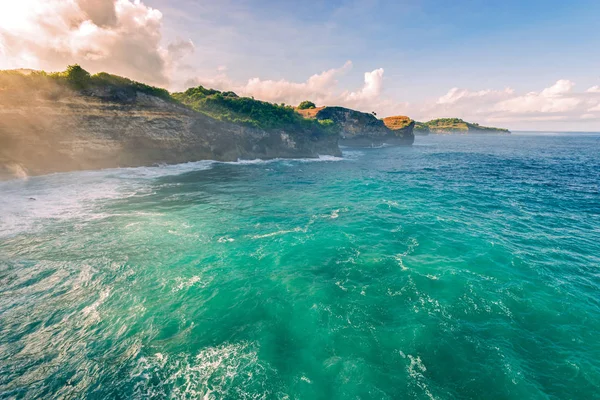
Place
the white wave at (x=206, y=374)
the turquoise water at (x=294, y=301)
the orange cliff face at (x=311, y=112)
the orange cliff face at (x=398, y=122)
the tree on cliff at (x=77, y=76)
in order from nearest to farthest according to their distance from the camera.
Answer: the white wave at (x=206, y=374) → the turquoise water at (x=294, y=301) → the tree on cliff at (x=77, y=76) → the orange cliff face at (x=311, y=112) → the orange cliff face at (x=398, y=122)

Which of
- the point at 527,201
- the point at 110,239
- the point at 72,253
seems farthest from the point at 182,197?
the point at 527,201

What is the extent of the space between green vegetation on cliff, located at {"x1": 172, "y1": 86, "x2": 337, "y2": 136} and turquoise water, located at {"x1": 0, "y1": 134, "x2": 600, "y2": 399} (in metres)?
56.1

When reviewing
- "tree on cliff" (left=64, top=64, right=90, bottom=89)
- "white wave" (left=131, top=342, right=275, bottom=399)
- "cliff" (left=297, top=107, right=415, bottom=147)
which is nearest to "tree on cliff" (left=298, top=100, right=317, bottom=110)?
"cliff" (left=297, top=107, right=415, bottom=147)

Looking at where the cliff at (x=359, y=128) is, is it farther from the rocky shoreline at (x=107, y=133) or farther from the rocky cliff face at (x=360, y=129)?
the rocky shoreline at (x=107, y=133)

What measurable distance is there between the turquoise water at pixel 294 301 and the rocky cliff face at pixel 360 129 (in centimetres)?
12025

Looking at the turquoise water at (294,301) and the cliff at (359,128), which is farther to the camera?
the cliff at (359,128)

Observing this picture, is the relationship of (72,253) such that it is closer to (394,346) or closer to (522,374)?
(394,346)

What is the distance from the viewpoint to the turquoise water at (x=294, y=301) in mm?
11719

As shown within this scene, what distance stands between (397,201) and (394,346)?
95.7ft

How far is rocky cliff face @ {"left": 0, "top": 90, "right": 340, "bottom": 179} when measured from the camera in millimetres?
44125

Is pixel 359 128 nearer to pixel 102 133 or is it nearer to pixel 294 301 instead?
pixel 102 133

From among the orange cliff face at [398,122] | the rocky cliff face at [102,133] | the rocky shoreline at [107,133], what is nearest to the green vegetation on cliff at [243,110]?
the rocky shoreline at [107,133]

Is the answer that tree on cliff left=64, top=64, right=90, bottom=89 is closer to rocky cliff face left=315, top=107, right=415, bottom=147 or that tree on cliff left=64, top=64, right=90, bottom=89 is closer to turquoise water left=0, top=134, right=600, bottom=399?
turquoise water left=0, top=134, right=600, bottom=399

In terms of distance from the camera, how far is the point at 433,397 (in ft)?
36.3
